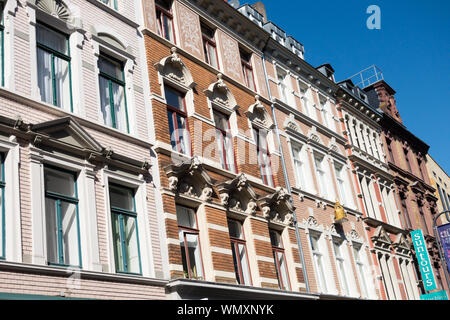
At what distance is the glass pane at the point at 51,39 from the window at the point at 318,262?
11.9 m

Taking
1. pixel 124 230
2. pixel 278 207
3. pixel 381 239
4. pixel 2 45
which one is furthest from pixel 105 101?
pixel 381 239

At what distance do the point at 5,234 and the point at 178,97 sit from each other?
8256mm

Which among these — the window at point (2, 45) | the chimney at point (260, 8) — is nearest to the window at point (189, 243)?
the window at point (2, 45)

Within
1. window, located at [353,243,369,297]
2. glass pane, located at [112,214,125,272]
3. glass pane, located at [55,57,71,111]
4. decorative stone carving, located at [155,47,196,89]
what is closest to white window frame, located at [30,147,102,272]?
glass pane, located at [112,214,125,272]

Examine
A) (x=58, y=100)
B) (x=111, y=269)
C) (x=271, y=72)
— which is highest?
(x=271, y=72)

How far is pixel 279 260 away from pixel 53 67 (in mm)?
9938

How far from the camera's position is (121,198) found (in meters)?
14.2

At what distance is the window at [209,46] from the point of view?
20452 mm

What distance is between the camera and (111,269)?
12.7 m
